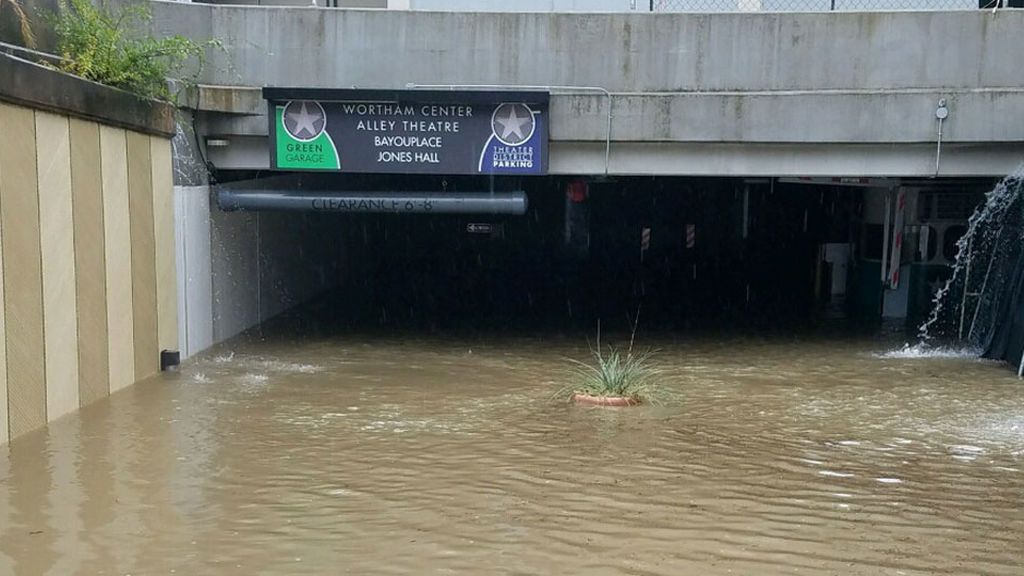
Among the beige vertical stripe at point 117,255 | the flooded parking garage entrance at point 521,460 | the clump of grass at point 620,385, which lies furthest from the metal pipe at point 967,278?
the beige vertical stripe at point 117,255

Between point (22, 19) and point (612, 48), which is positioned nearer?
point (22, 19)

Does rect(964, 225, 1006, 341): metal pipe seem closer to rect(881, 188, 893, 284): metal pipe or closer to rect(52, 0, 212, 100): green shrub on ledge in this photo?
rect(881, 188, 893, 284): metal pipe

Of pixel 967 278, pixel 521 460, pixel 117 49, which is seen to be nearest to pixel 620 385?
pixel 521 460

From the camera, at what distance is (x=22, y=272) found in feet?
30.3

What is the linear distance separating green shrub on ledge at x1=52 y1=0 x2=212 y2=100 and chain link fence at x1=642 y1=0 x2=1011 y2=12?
20.8 ft

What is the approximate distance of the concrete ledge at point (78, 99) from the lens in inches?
361

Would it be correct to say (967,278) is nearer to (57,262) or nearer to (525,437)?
(525,437)

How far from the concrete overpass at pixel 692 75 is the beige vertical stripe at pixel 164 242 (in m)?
1.22

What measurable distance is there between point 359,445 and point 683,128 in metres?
6.84

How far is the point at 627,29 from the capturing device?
45.5 ft

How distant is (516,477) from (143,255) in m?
6.26

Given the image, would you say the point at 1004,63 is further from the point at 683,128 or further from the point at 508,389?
the point at 508,389

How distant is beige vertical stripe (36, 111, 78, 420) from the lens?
9.73 m

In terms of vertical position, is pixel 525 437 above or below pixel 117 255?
below
